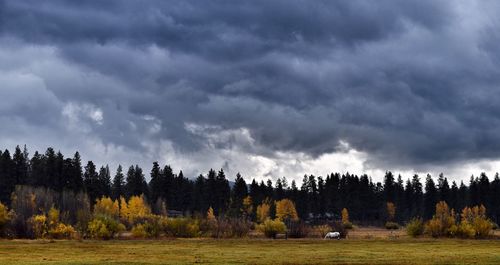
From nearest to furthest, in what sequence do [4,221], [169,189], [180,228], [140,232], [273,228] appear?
[140,232], [4,221], [273,228], [180,228], [169,189]

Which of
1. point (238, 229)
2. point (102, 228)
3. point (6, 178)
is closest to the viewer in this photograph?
point (102, 228)

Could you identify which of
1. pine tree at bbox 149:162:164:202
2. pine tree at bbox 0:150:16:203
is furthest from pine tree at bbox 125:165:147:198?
pine tree at bbox 0:150:16:203

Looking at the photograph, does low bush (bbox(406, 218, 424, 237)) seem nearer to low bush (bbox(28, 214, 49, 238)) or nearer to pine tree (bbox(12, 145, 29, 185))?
low bush (bbox(28, 214, 49, 238))

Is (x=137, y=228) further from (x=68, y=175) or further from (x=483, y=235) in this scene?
(x=68, y=175)

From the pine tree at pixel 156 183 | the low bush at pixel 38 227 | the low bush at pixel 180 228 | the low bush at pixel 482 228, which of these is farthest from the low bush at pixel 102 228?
the pine tree at pixel 156 183

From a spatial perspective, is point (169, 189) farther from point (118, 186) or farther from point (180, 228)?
point (180, 228)

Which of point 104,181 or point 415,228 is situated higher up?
point 104,181

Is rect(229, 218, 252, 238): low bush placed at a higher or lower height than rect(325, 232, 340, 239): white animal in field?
higher

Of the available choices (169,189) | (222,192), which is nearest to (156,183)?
(169,189)

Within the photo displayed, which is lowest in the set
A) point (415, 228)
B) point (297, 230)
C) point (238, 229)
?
point (297, 230)

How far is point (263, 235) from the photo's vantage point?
317 feet

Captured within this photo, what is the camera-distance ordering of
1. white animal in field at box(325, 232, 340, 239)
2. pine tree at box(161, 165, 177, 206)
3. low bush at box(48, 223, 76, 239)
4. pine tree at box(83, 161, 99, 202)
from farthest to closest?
pine tree at box(161, 165, 177, 206) < pine tree at box(83, 161, 99, 202) < white animal in field at box(325, 232, 340, 239) < low bush at box(48, 223, 76, 239)

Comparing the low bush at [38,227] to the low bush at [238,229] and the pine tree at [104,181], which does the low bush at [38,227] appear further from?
the pine tree at [104,181]

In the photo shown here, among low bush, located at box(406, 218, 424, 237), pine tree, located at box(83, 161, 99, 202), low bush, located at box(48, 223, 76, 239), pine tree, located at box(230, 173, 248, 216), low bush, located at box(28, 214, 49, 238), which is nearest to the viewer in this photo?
low bush, located at box(48, 223, 76, 239)
